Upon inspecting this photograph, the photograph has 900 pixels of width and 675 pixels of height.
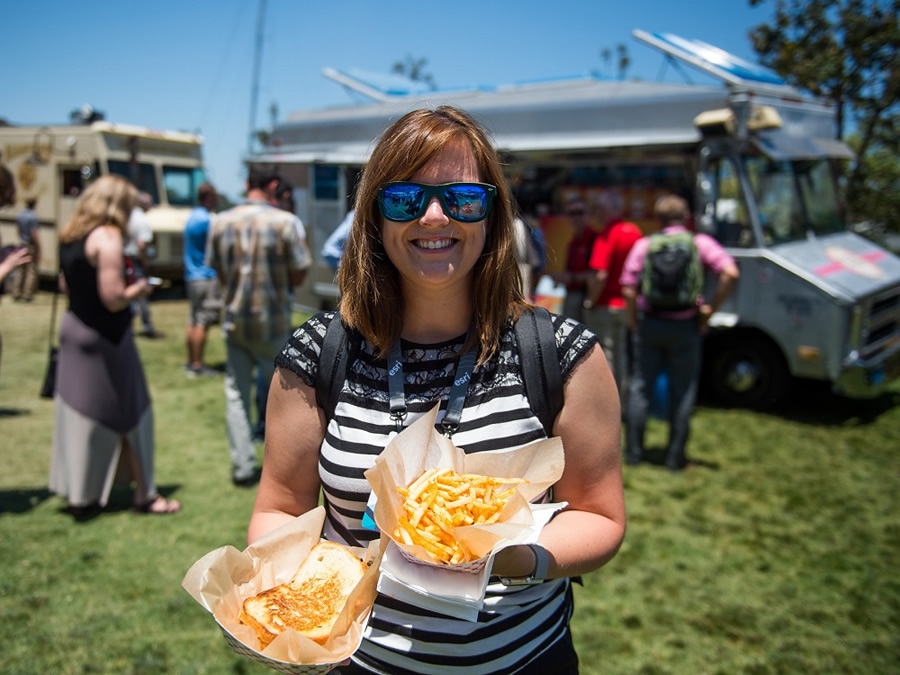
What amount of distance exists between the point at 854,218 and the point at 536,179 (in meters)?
11.4

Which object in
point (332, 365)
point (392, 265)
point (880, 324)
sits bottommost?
point (880, 324)

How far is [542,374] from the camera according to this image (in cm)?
157

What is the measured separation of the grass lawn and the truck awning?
8.43 ft

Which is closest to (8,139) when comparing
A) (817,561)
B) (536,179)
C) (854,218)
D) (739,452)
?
(536,179)

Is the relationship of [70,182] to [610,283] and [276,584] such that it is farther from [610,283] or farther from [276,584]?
[276,584]

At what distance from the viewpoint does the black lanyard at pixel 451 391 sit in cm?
155

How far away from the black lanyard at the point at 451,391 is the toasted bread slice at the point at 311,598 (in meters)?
0.30

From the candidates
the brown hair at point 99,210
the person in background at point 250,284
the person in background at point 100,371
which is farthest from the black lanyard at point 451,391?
the person in background at point 250,284

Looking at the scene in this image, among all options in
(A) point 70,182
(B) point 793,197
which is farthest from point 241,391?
(A) point 70,182

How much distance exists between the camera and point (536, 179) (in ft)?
32.6

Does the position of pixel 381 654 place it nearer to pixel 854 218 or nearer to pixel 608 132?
pixel 608 132

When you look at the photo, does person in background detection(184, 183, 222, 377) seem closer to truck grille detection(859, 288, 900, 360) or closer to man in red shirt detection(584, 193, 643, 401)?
man in red shirt detection(584, 193, 643, 401)

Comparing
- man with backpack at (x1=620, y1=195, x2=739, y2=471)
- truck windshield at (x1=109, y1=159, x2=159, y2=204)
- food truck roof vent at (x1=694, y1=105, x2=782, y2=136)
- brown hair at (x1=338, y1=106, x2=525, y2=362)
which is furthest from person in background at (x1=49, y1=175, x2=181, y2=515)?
truck windshield at (x1=109, y1=159, x2=159, y2=204)

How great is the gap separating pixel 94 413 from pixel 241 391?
3.21ft
